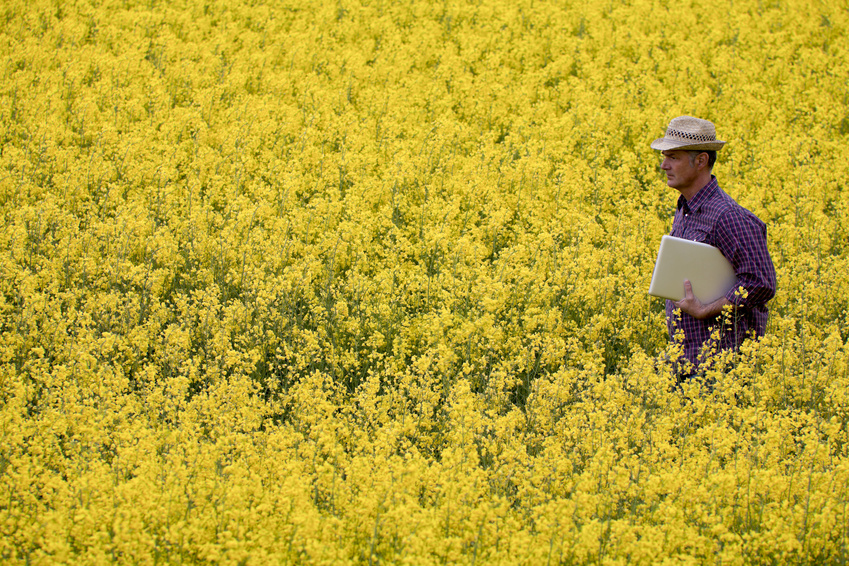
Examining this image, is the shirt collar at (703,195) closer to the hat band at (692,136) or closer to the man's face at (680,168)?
the man's face at (680,168)

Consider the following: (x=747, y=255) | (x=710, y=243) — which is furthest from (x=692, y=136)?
(x=747, y=255)

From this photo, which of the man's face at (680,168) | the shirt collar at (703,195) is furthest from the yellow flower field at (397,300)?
the man's face at (680,168)

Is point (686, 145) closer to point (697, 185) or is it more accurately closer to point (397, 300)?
point (697, 185)

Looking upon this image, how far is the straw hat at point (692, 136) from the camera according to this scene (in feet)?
15.5

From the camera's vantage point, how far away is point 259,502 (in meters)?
3.45

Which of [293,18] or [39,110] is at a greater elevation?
[293,18]

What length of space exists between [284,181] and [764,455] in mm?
5774

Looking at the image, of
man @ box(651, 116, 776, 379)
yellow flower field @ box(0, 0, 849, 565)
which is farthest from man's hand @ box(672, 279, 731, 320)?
yellow flower field @ box(0, 0, 849, 565)

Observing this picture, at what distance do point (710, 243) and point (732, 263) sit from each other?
193 millimetres

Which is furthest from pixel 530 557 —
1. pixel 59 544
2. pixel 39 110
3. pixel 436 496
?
pixel 39 110

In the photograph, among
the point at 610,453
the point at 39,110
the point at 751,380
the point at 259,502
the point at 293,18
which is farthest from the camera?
the point at 293,18

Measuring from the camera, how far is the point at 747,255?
4.50 m

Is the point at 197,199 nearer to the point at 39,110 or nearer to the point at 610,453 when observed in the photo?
the point at 39,110

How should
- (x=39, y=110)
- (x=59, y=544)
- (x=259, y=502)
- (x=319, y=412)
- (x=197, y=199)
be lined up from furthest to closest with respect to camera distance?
1. (x=39, y=110)
2. (x=197, y=199)
3. (x=319, y=412)
4. (x=259, y=502)
5. (x=59, y=544)
